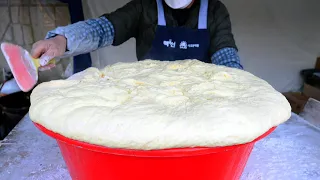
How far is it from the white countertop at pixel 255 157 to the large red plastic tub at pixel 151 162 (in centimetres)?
41

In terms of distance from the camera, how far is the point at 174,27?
172 cm

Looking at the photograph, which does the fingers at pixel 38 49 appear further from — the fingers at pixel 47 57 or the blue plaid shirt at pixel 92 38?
the blue plaid shirt at pixel 92 38

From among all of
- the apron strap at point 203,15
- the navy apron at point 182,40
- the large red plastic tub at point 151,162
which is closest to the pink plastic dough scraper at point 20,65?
the large red plastic tub at point 151,162

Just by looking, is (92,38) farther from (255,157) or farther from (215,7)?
(255,157)

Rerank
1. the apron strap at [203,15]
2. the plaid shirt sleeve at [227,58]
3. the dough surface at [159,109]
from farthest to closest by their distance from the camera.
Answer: the apron strap at [203,15], the plaid shirt sleeve at [227,58], the dough surface at [159,109]

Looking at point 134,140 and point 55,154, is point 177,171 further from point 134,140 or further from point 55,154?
point 55,154

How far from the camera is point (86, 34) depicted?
139 cm

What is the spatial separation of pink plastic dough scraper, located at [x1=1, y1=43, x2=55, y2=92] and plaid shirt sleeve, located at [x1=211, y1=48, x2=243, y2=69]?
879 millimetres

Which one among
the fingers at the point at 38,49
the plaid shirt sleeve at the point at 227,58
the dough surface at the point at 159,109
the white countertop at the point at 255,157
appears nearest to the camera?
the dough surface at the point at 159,109

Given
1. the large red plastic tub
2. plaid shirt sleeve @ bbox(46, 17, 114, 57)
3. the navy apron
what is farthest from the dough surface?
the navy apron

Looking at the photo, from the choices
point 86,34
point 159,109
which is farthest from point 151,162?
point 86,34

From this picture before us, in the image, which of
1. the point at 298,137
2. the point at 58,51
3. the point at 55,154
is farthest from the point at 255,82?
the point at 55,154

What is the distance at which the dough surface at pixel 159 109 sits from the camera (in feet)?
2.29

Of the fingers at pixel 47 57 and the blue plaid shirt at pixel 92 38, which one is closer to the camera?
the fingers at pixel 47 57
